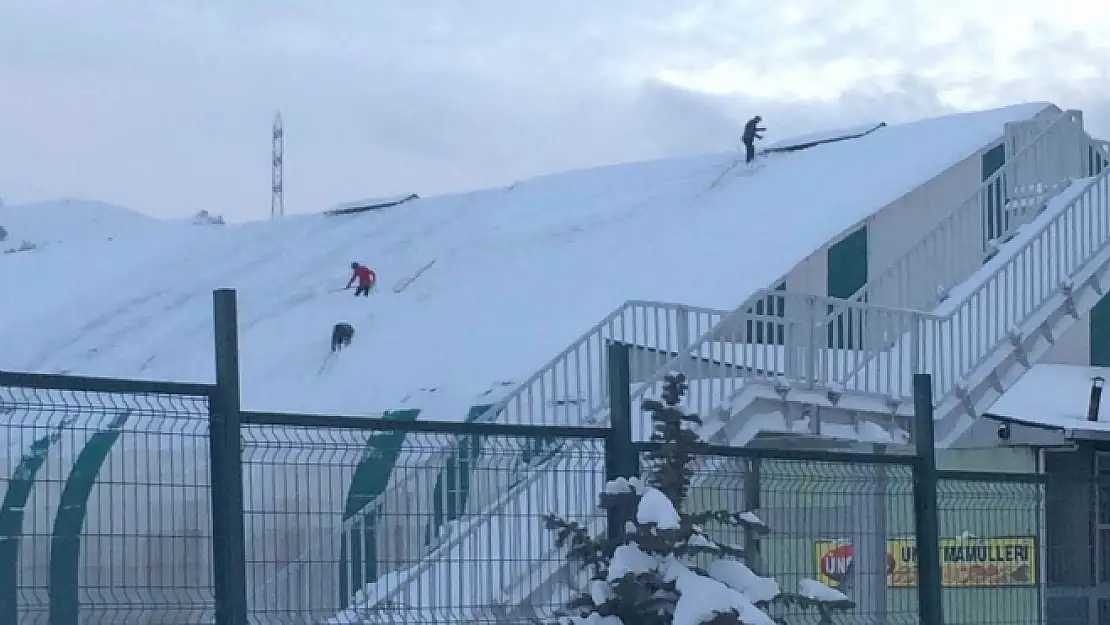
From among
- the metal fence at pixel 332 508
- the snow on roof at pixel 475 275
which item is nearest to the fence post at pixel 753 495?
the metal fence at pixel 332 508

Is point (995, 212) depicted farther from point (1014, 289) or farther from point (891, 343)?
point (891, 343)

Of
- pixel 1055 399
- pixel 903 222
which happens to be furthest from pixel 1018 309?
pixel 903 222

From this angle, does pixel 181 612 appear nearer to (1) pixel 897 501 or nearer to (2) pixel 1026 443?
(1) pixel 897 501

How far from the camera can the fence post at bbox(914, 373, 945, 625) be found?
8.47m

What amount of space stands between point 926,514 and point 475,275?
630 inches

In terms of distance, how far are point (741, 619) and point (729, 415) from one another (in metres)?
6.56

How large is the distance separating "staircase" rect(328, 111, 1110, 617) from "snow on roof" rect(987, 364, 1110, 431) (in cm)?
134

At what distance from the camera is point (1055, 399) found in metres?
17.6

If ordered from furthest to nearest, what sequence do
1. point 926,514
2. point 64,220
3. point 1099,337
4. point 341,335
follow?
point 64,220, point 341,335, point 1099,337, point 926,514

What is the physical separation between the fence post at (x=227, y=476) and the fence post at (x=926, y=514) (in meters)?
3.85

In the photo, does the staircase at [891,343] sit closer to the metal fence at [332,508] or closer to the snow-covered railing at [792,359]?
the snow-covered railing at [792,359]

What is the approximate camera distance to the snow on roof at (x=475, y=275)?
68.0ft

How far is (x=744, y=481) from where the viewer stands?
8.02 metres

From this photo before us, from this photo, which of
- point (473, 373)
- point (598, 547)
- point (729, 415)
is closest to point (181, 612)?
point (598, 547)
